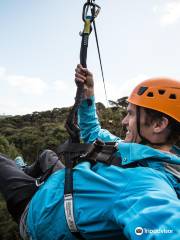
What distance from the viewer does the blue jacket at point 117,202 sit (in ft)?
6.06

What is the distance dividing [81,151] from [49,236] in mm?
622

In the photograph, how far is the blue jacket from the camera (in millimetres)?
1846

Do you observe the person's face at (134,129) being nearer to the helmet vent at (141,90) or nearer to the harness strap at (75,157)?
the helmet vent at (141,90)

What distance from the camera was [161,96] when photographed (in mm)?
2988

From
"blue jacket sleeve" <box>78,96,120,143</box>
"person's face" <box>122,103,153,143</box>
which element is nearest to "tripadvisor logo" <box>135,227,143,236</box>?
"person's face" <box>122,103,153,143</box>

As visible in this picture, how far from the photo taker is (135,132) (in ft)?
9.73

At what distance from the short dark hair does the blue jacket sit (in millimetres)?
487

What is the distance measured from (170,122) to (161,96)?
0.22 metres

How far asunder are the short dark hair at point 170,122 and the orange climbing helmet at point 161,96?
0.03 meters

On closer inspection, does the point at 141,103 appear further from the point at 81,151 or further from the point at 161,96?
the point at 81,151

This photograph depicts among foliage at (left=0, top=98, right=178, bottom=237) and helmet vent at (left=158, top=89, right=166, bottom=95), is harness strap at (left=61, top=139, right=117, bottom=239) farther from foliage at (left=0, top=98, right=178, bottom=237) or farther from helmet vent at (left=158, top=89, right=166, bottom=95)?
foliage at (left=0, top=98, right=178, bottom=237)

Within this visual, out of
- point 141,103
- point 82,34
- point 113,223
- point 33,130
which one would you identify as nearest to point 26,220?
point 113,223

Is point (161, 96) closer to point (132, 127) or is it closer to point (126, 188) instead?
point (132, 127)

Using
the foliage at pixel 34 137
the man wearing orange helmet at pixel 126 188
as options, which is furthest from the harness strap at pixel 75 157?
the foliage at pixel 34 137
